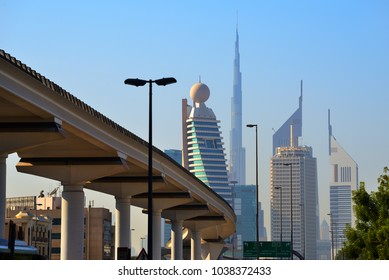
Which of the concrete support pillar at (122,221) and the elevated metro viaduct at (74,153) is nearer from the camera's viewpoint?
the elevated metro viaduct at (74,153)

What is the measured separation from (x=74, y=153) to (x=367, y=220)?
32.5 meters

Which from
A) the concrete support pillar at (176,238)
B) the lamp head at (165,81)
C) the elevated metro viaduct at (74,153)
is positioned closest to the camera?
the elevated metro viaduct at (74,153)

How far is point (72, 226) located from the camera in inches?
3233

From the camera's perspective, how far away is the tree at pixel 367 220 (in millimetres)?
50000

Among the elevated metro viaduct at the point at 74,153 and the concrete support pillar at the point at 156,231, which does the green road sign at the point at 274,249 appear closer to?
the elevated metro viaduct at the point at 74,153

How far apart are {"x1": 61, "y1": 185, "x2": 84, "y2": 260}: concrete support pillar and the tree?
32915 mm

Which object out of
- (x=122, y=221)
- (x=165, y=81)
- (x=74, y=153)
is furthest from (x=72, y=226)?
(x=165, y=81)

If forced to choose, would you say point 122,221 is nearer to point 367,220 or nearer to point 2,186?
point 2,186

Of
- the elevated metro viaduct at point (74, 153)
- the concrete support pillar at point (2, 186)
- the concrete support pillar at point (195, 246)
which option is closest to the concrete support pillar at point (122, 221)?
the elevated metro viaduct at point (74, 153)

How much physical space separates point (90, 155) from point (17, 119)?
698 inches

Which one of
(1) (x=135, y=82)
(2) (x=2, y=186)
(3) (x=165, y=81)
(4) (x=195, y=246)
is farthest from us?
(4) (x=195, y=246)

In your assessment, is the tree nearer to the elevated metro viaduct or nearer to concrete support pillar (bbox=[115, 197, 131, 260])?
the elevated metro viaduct

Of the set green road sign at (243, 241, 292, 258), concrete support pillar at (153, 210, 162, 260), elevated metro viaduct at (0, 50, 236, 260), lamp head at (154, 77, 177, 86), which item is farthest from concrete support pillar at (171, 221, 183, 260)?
lamp head at (154, 77, 177, 86)
